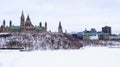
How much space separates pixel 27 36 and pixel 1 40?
16005 millimetres

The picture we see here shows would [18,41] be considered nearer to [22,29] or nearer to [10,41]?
[10,41]

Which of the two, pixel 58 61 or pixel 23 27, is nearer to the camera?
pixel 58 61

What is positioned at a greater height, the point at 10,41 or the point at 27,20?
the point at 27,20

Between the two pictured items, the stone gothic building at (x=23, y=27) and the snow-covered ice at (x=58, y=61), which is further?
the stone gothic building at (x=23, y=27)

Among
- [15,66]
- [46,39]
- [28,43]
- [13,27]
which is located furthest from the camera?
[13,27]

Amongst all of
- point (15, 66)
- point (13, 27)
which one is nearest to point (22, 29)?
point (13, 27)

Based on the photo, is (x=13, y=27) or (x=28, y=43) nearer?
(x=28, y=43)

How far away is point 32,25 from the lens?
610 ft

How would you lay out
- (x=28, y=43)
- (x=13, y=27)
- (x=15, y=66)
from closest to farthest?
1. (x=15, y=66)
2. (x=28, y=43)
3. (x=13, y=27)

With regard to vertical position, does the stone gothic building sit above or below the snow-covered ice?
above

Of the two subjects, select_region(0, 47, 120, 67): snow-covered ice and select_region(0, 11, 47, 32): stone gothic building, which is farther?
select_region(0, 11, 47, 32): stone gothic building

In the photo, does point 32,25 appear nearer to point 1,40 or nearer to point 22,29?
point 22,29

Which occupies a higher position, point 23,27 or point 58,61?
point 23,27

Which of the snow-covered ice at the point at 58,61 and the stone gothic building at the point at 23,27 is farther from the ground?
the stone gothic building at the point at 23,27
